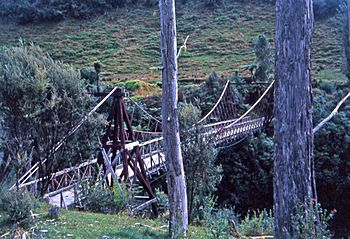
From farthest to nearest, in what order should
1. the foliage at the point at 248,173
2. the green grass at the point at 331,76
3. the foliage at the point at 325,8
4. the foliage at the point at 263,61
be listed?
the foliage at the point at 325,8 → the green grass at the point at 331,76 → the foliage at the point at 263,61 → the foliage at the point at 248,173

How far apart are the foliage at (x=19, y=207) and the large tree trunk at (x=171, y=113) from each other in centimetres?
157

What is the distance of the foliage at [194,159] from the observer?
793 cm

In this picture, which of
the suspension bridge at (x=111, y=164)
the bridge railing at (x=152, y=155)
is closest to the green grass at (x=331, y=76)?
the suspension bridge at (x=111, y=164)

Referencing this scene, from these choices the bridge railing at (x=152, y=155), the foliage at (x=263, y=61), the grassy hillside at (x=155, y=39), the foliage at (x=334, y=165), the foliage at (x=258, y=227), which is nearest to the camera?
the foliage at (x=258, y=227)

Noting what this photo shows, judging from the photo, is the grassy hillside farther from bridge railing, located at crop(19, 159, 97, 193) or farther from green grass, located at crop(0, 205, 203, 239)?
green grass, located at crop(0, 205, 203, 239)

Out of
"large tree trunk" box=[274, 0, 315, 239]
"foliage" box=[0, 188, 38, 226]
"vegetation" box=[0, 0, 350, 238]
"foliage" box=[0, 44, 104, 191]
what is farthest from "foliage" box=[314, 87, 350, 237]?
"large tree trunk" box=[274, 0, 315, 239]

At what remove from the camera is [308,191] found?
3.37m

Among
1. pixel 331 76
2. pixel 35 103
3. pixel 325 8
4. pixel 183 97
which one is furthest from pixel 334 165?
pixel 325 8

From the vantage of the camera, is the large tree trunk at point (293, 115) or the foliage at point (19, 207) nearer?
the large tree trunk at point (293, 115)

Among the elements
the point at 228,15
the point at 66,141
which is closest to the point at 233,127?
the point at 66,141

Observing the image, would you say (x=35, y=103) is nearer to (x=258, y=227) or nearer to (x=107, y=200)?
(x=107, y=200)

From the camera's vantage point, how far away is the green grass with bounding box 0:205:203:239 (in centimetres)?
459

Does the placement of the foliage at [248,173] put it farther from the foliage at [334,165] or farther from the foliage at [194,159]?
the foliage at [194,159]

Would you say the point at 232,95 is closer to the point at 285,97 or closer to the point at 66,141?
the point at 66,141
